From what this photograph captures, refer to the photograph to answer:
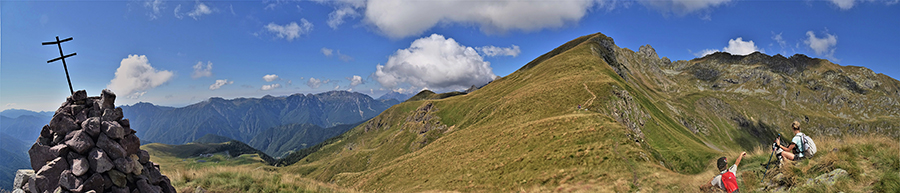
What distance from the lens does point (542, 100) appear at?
5794 centimetres

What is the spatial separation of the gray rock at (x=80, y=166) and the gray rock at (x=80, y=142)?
0.27m

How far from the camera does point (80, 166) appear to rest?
29.4ft

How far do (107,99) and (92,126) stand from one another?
132cm

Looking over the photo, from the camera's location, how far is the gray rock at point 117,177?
374 inches

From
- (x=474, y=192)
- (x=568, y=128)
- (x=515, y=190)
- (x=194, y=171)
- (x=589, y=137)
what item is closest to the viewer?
(x=194, y=171)

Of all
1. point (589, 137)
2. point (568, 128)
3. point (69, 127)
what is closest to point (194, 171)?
point (69, 127)

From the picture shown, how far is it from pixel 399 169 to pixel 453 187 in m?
23.4

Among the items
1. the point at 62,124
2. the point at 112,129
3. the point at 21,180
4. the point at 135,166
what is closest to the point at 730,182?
the point at 135,166

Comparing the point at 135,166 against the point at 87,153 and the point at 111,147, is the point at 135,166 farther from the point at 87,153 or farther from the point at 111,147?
the point at 87,153

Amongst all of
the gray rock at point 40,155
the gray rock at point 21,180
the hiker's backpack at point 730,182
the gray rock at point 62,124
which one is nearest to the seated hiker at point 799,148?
the hiker's backpack at point 730,182

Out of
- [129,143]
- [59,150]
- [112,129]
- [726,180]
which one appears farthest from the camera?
[129,143]

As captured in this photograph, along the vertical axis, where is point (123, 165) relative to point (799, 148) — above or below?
above

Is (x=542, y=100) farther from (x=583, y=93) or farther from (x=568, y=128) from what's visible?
(x=568, y=128)

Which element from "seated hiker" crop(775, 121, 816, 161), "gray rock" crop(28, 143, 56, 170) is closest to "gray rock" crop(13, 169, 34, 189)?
"gray rock" crop(28, 143, 56, 170)
